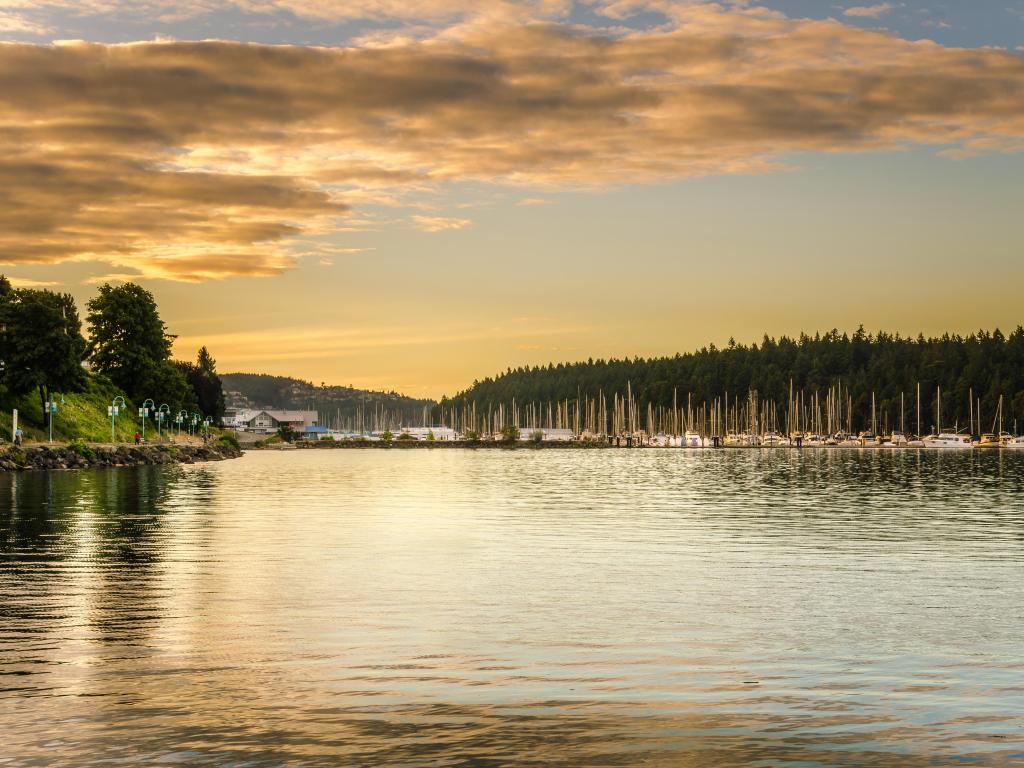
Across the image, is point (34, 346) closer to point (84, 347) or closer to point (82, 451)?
point (82, 451)

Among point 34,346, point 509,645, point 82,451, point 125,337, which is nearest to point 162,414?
point 125,337

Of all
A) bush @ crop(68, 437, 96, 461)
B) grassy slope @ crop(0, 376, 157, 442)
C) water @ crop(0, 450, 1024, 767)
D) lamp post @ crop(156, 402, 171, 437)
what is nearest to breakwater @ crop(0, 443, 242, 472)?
bush @ crop(68, 437, 96, 461)

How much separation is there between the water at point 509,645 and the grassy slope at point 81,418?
86135mm

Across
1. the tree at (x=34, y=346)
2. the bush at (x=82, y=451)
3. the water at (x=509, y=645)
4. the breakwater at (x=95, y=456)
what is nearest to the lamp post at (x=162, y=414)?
the breakwater at (x=95, y=456)

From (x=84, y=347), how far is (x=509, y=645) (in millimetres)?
141906

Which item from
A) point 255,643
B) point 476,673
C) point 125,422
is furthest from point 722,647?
point 125,422

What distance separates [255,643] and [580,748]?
8129 millimetres

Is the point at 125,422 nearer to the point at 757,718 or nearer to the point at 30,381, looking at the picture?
the point at 30,381

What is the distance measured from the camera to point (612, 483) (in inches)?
3342

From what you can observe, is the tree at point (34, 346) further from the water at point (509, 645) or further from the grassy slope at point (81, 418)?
the water at point (509, 645)

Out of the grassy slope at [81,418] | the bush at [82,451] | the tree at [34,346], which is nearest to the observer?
the bush at [82,451]

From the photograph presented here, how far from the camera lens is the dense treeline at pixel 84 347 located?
118 metres

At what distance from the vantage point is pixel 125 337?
15462 cm

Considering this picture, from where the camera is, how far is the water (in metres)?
12.4
